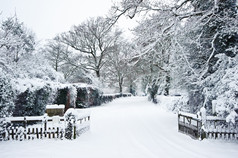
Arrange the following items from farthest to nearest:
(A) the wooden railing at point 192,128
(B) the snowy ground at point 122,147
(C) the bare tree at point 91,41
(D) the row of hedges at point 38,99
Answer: (C) the bare tree at point 91,41 → (D) the row of hedges at point 38,99 → (A) the wooden railing at point 192,128 → (B) the snowy ground at point 122,147

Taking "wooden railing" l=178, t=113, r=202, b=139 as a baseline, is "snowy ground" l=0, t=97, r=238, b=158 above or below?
below

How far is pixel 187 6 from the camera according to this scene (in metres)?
8.79

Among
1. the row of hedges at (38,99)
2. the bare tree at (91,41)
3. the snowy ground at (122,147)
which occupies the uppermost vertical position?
the bare tree at (91,41)

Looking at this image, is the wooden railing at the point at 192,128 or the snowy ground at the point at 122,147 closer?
the snowy ground at the point at 122,147

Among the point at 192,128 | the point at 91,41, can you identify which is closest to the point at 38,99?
the point at 192,128

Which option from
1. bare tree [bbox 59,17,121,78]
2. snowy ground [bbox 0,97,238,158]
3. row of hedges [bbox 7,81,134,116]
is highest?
bare tree [bbox 59,17,121,78]

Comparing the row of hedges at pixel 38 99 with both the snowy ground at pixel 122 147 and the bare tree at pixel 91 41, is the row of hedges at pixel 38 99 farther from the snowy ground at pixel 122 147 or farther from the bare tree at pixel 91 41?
the bare tree at pixel 91 41

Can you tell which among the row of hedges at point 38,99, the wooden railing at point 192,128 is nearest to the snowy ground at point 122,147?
the wooden railing at point 192,128

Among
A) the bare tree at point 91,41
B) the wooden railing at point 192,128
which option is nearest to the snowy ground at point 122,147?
the wooden railing at point 192,128

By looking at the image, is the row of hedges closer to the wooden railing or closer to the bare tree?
the wooden railing

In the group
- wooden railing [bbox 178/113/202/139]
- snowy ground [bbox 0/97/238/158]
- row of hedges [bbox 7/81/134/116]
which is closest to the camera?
snowy ground [bbox 0/97/238/158]

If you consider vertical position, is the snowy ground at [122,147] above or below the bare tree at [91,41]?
below

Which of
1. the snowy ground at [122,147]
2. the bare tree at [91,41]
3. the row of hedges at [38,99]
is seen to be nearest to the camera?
the snowy ground at [122,147]

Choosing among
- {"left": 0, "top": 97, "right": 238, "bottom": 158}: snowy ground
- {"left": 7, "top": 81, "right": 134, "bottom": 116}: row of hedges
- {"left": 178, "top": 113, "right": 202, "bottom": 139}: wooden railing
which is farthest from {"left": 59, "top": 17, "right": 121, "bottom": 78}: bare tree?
{"left": 0, "top": 97, "right": 238, "bottom": 158}: snowy ground
